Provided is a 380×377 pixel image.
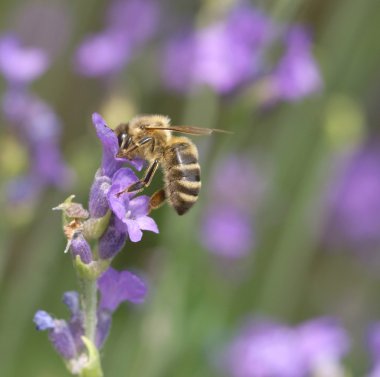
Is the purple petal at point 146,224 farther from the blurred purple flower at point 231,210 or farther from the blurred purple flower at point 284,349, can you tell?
the blurred purple flower at point 231,210

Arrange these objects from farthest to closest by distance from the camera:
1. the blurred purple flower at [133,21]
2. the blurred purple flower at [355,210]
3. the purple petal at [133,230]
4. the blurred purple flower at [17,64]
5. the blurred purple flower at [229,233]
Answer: the blurred purple flower at [355,210] → the blurred purple flower at [229,233] → the blurred purple flower at [133,21] → the blurred purple flower at [17,64] → the purple petal at [133,230]

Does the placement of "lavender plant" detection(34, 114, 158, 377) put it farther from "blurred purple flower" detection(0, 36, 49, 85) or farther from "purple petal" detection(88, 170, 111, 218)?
"blurred purple flower" detection(0, 36, 49, 85)

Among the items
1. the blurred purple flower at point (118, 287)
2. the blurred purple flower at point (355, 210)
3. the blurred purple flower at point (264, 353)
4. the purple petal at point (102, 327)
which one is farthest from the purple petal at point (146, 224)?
the blurred purple flower at point (355, 210)

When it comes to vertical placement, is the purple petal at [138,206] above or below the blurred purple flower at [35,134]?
below

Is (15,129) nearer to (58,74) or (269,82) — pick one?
(269,82)

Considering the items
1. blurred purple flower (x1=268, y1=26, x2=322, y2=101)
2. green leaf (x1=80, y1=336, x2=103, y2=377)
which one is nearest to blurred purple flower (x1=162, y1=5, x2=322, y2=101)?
blurred purple flower (x1=268, y1=26, x2=322, y2=101)

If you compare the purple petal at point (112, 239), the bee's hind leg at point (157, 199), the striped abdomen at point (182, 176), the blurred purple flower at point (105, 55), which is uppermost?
the blurred purple flower at point (105, 55)

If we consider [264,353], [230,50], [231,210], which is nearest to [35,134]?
[230,50]

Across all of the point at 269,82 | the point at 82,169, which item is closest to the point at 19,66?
the point at 82,169
